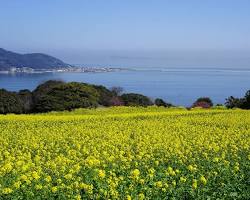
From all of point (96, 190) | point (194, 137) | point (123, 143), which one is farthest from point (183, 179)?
point (194, 137)

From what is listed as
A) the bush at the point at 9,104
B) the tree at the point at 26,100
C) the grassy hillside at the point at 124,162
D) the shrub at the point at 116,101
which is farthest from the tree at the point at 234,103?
the grassy hillside at the point at 124,162

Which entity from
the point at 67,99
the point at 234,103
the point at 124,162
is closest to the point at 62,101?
the point at 67,99

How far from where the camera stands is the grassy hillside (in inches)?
376

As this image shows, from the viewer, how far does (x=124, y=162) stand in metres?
12.6

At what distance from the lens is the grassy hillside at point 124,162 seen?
9.55 m

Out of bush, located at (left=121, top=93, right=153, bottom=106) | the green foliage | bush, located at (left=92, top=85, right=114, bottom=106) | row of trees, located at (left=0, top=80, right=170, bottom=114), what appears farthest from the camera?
bush, located at (left=121, top=93, right=153, bottom=106)

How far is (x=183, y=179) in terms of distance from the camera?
10219mm

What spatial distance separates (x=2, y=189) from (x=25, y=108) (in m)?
48.5

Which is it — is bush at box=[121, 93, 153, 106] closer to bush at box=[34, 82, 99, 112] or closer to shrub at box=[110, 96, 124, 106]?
shrub at box=[110, 96, 124, 106]

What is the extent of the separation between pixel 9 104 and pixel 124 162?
44728mm

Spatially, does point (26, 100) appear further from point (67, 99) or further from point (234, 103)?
point (234, 103)

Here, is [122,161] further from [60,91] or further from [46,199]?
[60,91]

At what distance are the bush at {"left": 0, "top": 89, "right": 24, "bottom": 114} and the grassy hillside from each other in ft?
101

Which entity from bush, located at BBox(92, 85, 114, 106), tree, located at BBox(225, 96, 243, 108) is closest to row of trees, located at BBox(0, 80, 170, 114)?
bush, located at BBox(92, 85, 114, 106)
